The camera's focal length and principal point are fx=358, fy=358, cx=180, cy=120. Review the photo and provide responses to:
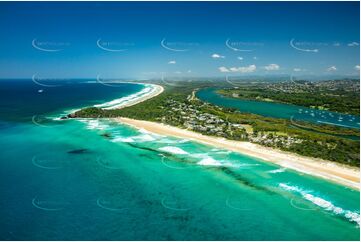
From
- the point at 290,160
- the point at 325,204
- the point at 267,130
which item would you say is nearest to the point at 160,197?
the point at 325,204

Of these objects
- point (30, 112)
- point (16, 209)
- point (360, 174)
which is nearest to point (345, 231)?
point (360, 174)

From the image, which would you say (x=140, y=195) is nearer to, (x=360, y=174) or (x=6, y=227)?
(x=6, y=227)

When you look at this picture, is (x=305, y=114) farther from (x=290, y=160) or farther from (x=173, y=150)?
(x=173, y=150)

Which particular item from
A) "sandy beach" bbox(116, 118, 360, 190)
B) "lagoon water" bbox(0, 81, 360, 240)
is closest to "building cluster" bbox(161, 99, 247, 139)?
"sandy beach" bbox(116, 118, 360, 190)

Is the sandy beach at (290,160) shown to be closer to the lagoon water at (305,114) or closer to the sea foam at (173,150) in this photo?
the sea foam at (173,150)

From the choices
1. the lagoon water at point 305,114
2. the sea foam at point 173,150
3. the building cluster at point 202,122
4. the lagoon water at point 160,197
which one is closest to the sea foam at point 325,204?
the lagoon water at point 160,197

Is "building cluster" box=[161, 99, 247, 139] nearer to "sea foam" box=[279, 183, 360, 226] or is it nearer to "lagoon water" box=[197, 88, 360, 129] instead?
"lagoon water" box=[197, 88, 360, 129]
